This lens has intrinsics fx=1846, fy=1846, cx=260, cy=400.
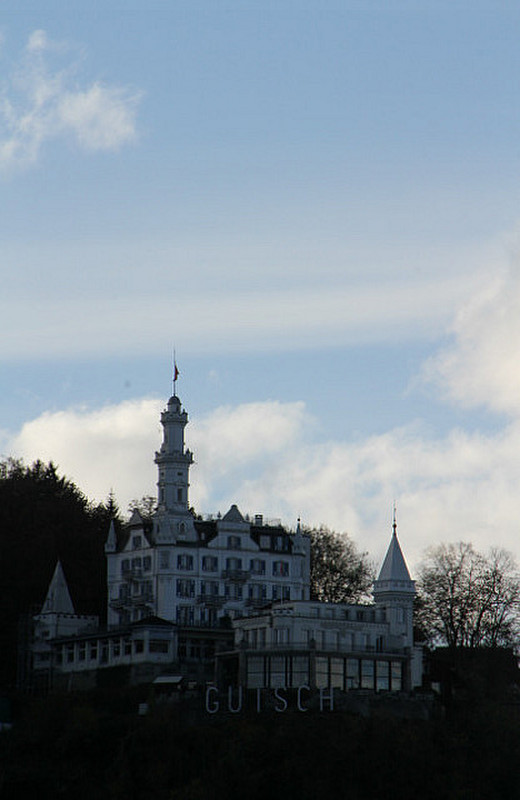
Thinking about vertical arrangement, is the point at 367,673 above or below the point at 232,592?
below

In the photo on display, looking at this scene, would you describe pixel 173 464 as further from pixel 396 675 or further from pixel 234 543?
pixel 396 675

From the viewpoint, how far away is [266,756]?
4112 inches

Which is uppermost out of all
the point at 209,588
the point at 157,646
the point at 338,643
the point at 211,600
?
the point at 209,588

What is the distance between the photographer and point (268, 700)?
112 metres

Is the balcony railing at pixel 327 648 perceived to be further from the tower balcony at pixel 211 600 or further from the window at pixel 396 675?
the tower balcony at pixel 211 600

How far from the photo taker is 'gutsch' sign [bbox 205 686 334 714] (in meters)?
111

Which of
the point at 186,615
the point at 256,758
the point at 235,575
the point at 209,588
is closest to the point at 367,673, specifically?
the point at 186,615

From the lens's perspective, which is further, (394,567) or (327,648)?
(394,567)

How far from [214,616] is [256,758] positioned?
78.4ft

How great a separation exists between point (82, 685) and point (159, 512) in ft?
43.6

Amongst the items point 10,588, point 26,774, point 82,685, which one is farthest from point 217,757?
point 10,588

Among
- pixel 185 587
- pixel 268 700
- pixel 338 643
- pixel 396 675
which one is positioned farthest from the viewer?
pixel 185 587

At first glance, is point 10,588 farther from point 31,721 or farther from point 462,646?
point 462,646

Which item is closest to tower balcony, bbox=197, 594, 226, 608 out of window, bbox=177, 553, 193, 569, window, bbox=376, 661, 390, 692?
window, bbox=177, 553, 193, 569
